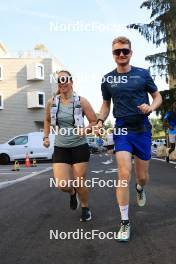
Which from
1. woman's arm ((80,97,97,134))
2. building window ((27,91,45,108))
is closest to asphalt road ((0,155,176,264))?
woman's arm ((80,97,97,134))

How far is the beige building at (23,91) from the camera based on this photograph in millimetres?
56906

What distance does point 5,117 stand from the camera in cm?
5722

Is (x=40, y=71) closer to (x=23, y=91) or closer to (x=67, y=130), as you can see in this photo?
(x=23, y=91)

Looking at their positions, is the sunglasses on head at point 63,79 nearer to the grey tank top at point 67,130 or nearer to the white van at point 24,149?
the grey tank top at point 67,130

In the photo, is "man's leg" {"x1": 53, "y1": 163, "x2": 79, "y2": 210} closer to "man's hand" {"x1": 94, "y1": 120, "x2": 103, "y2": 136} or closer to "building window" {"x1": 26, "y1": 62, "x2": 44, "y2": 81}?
"man's hand" {"x1": 94, "y1": 120, "x2": 103, "y2": 136}

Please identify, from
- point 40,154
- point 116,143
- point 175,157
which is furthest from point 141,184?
point 40,154

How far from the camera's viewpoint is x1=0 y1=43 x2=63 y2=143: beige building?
56.9 meters

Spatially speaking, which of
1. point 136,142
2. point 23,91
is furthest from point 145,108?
point 23,91

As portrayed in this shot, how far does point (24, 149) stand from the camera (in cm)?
2781

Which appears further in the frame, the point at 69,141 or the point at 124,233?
the point at 69,141

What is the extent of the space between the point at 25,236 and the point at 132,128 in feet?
5.37

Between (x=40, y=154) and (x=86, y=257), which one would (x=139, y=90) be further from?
(x=40, y=154)

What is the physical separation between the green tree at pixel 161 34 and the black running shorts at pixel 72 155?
24452 mm

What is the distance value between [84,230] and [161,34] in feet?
86.7
